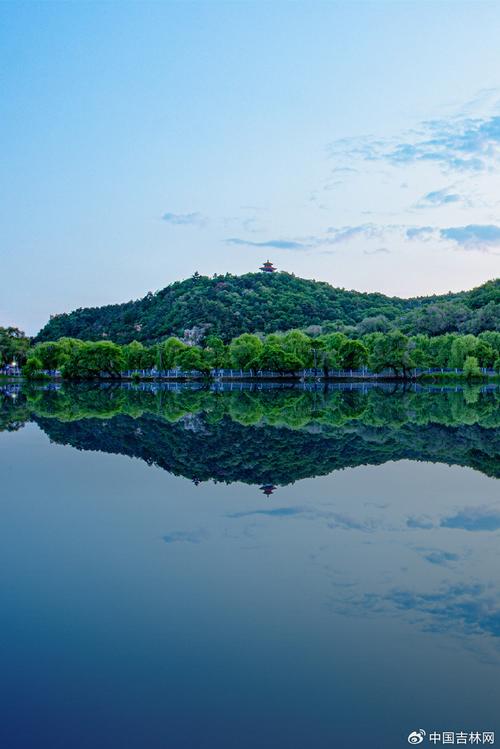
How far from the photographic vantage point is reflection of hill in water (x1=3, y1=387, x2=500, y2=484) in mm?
13680

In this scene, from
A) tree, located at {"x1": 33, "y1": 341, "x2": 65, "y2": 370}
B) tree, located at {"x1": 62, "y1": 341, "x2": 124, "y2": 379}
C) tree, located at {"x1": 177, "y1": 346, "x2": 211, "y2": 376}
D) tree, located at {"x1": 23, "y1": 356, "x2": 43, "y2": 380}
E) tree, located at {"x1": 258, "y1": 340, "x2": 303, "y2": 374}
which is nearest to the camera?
tree, located at {"x1": 258, "y1": 340, "x2": 303, "y2": 374}

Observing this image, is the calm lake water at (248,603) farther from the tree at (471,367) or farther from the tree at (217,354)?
the tree at (217,354)

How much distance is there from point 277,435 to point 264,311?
79.2 meters

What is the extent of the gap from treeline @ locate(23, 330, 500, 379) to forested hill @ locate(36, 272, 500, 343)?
1584cm

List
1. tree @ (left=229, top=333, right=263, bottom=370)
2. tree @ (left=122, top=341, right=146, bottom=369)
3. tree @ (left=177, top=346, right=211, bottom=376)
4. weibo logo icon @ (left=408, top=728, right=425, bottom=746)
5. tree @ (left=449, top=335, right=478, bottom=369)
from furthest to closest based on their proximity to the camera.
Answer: tree @ (left=122, top=341, right=146, bottom=369)
tree @ (left=177, top=346, right=211, bottom=376)
tree @ (left=229, top=333, right=263, bottom=370)
tree @ (left=449, top=335, right=478, bottom=369)
weibo logo icon @ (left=408, top=728, right=425, bottom=746)

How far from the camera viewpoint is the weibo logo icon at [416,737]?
4012mm

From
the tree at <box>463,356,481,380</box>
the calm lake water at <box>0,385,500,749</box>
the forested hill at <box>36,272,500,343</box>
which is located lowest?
the calm lake water at <box>0,385,500,749</box>

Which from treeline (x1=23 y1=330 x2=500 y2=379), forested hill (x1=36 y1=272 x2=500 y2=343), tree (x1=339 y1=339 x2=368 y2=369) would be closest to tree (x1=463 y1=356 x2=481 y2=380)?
treeline (x1=23 y1=330 x2=500 y2=379)

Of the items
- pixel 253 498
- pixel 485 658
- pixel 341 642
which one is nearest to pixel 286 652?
pixel 341 642

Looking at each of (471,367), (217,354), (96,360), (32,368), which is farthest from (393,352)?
(32,368)

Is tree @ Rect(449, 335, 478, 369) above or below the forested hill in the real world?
below

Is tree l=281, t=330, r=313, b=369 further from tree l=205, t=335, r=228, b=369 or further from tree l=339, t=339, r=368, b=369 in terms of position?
tree l=205, t=335, r=228, b=369

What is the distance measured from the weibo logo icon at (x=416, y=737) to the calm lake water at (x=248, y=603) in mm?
45

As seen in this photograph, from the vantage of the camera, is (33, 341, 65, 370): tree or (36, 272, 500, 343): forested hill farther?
(36, 272, 500, 343): forested hill
